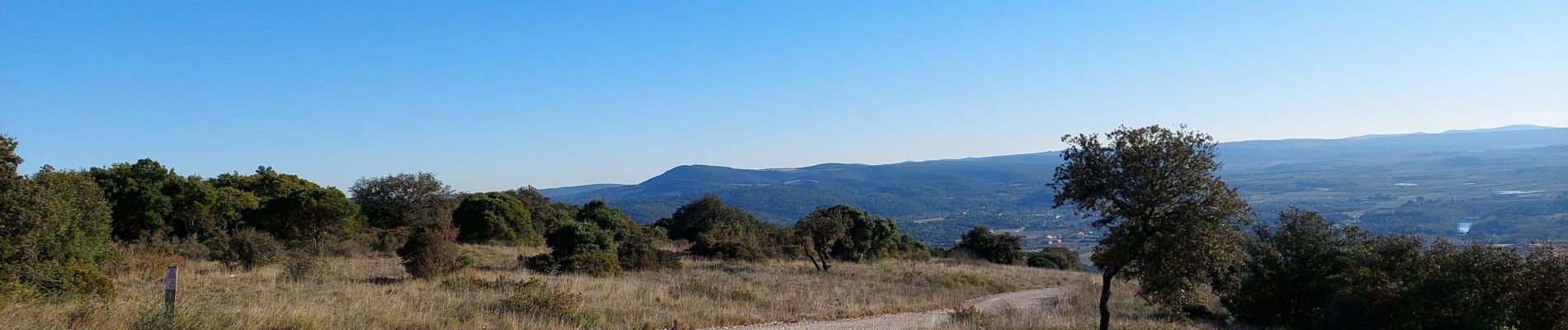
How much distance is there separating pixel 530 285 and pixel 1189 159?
11.0 metres

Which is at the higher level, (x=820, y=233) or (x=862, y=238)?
(x=820, y=233)

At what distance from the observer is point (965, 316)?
1368 centimetres

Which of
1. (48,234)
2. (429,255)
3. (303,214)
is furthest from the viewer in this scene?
Answer: (303,214)

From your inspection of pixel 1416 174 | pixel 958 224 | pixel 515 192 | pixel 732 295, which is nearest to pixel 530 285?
pixel 732 295

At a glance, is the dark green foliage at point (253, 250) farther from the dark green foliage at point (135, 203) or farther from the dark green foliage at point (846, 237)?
the dark green foliage at point (846, 237)

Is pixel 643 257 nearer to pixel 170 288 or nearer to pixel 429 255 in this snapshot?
pixel 429 255

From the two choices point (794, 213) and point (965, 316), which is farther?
point (794, 213)

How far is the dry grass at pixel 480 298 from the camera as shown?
823 centimetres

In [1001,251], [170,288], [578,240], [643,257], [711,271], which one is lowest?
[1001,251]

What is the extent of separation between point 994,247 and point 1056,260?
6377mm

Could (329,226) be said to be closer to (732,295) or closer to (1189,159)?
(732,295)

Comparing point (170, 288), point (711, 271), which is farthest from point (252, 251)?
point (711, 271)

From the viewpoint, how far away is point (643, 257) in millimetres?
21562

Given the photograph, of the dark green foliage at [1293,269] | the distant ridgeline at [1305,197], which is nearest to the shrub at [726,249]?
the dark green foliage at [1293,269]
